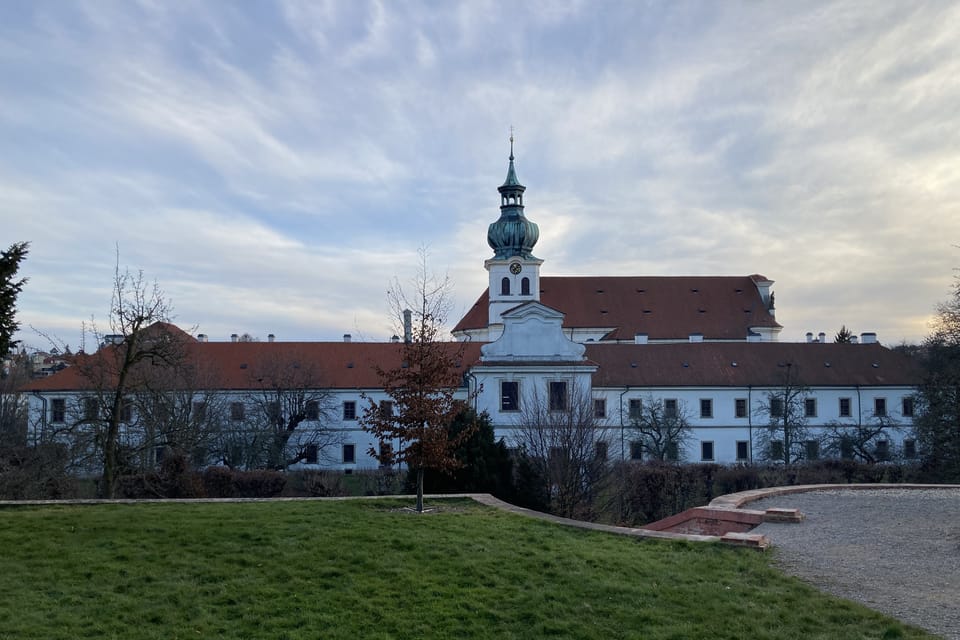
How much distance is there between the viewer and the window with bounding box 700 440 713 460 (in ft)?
140

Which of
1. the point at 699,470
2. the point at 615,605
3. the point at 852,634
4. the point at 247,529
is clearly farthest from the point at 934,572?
the point at 699,470

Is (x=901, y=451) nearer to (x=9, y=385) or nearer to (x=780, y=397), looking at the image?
(x=780, y=397)

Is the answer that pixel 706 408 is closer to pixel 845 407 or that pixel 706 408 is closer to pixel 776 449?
pixel 776 449

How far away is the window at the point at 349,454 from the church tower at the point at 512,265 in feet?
Answer: 57.1

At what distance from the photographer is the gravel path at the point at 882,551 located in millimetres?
8328

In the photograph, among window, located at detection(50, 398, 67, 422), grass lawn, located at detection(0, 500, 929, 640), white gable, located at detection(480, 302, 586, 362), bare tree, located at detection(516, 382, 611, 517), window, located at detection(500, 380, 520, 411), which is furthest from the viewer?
window, located at detection(50, 398, 67, 422)

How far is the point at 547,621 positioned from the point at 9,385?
51488 mm

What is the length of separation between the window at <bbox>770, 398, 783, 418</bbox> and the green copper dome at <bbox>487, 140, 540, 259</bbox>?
2162 cm

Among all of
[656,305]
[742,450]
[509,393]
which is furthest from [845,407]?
[509,393]

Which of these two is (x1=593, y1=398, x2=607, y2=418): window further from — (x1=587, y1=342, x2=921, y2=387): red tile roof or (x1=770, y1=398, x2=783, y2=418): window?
(x1=770, y1=398, x2=783, y2=418): window

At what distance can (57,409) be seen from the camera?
40.4 metres

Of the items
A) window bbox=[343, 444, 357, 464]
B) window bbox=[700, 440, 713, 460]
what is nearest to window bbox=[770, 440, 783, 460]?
window bbox=[700, 440, 713, 460]

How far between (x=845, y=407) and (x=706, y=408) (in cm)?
789

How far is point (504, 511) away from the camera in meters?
13.4
